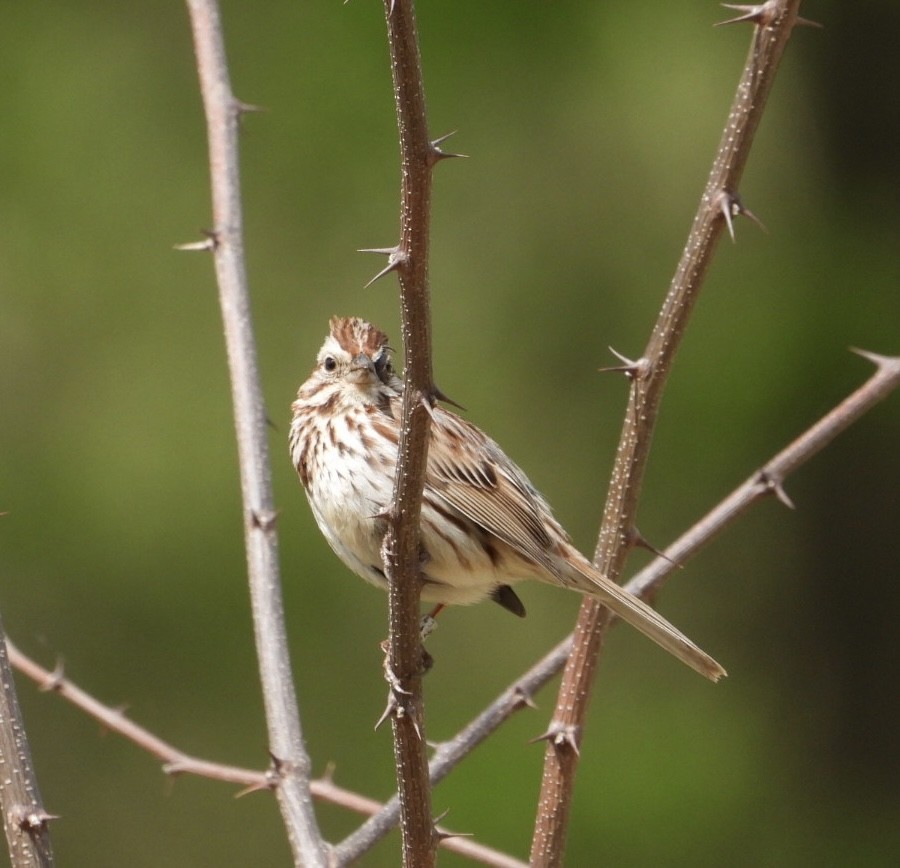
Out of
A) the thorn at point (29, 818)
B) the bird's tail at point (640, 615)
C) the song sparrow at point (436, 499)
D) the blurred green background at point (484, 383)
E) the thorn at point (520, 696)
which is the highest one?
the blurred green background at point (484, 383)

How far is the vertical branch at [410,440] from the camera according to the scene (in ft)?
7.52

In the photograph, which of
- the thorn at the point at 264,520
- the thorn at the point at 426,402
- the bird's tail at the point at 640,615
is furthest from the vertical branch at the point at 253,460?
the thorn at the point at 426,402

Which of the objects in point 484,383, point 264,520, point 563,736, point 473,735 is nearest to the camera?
point 563,736

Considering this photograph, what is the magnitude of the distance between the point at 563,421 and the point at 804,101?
2755mm

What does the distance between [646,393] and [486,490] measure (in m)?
1.16

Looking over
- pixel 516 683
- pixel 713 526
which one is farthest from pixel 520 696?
pixel 713 526

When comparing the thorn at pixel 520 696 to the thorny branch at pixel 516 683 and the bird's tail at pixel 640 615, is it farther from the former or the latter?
the bird's tail at pixel 640 615

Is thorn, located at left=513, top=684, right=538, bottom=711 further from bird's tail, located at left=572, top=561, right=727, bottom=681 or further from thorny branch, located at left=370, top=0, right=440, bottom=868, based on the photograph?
thorny branch, located at left=370, top=0, right=440, bottom=868

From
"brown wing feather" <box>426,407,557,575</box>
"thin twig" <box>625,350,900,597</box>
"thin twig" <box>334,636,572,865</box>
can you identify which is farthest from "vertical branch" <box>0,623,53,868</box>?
"brown wing feather" <box>426,407,557,575</box>

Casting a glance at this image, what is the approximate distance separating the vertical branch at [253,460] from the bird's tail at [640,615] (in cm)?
81

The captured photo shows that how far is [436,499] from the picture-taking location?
4332 mm

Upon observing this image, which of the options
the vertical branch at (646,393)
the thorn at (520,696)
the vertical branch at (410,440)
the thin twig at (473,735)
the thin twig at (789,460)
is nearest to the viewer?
the vertical branch at (410,440)

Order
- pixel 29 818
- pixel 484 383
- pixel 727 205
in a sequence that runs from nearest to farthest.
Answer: pixel 29 818, pixel 727 205, pixel 484 383

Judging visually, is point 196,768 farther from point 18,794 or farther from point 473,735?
point 18,794
